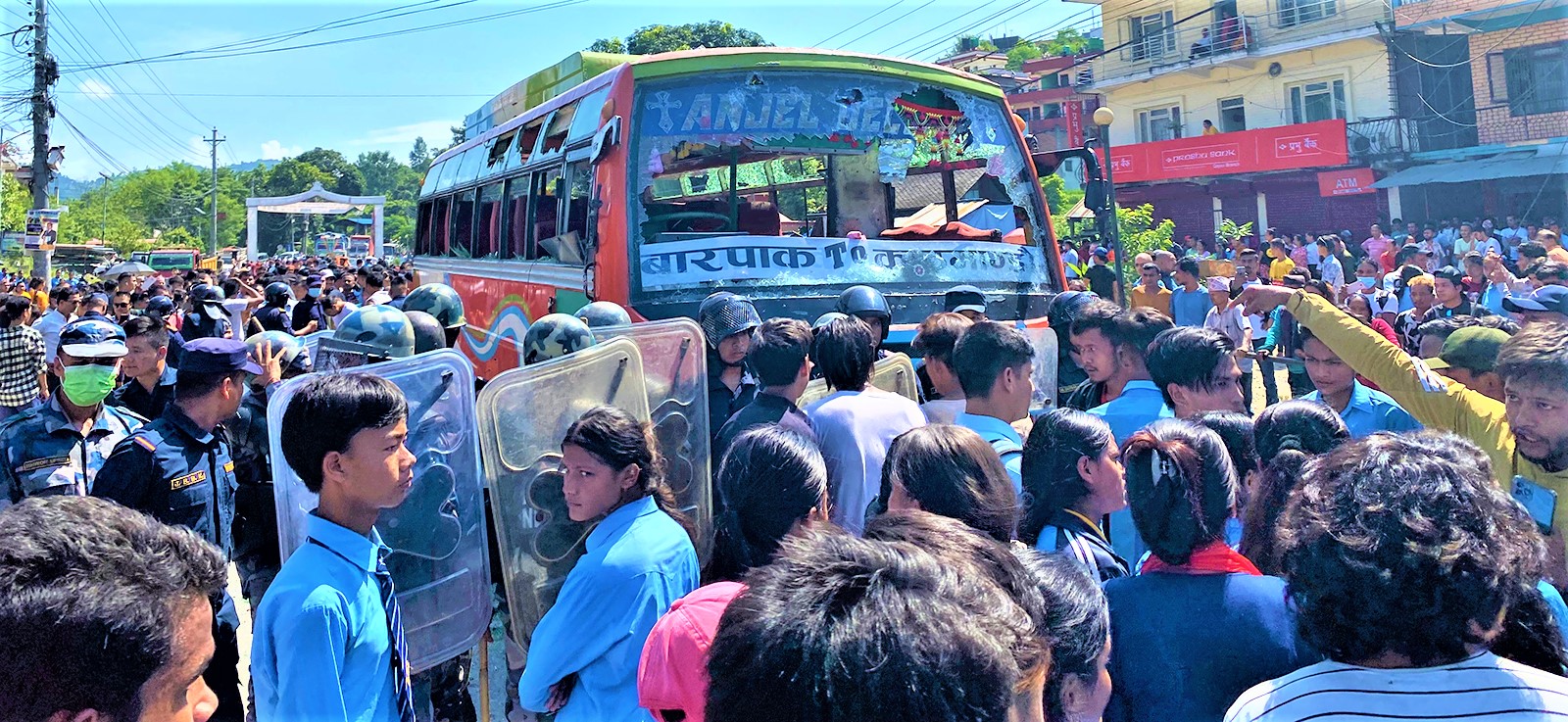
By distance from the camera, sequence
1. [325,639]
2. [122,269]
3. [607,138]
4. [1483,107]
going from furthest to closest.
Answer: [1483,107], [122,269], [607,138], [325,639]

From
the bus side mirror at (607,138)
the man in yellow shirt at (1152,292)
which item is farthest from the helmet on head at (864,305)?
the man in yellow shirt at (1152,292)

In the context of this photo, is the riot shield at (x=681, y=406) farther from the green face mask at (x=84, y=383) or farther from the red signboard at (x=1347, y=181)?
the red signboard at (x=1347, y=181)

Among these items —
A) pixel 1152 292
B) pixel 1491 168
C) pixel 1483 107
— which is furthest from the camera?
pixel 1483 107

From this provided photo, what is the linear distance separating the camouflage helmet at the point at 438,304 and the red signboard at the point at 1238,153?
1036 inches

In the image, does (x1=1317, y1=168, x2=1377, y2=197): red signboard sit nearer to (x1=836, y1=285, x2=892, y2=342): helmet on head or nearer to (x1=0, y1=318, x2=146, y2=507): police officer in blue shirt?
(x1=836, y1=285, x2=892, y2=342): helmet on head

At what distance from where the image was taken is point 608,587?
7.70 ft

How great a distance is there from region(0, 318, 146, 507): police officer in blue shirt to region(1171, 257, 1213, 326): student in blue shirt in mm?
8180

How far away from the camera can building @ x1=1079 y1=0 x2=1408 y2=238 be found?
2725cm

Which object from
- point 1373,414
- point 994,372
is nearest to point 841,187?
point 994,372

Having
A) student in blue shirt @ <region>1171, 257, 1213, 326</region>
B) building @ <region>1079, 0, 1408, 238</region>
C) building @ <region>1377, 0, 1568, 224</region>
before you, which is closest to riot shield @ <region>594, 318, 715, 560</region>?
student in blue shirt @ <region>1171, 257, 1213, 326</region>

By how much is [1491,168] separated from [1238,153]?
19.1 ft

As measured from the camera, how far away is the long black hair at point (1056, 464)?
2.65m

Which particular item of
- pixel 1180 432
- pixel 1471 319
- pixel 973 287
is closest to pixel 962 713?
pixel 1180 432

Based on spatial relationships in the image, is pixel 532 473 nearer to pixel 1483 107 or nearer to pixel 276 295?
pixel 276 295
